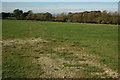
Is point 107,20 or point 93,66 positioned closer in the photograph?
point 93,66

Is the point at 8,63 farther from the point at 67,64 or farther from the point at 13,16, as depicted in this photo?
the point at 13,16

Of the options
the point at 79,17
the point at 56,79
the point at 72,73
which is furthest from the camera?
the point at 79,17

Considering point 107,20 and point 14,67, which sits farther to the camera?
point 107,20

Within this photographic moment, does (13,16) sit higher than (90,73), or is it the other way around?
(13,16)

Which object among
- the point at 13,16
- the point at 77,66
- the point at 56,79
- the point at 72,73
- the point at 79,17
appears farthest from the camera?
the point at 13,16

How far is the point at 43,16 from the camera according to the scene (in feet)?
332

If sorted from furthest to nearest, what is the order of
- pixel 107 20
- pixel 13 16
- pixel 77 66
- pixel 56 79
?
1. pixel 13 16
2. pixel 107 20
3. pixel 77 66
4. pixel 56 79

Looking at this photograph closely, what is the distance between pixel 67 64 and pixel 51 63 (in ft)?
2.93

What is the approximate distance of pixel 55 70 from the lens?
22.6ft

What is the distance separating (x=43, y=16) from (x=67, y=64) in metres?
95.9

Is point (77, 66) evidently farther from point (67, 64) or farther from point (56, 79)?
point (56, 79)

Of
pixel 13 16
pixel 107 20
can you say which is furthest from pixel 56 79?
pixel 13 16

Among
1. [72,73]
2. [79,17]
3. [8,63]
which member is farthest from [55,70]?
[79,17]

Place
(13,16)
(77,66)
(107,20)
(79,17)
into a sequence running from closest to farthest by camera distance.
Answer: (77,66) < (107,20) < (79,17) < (13,16)
